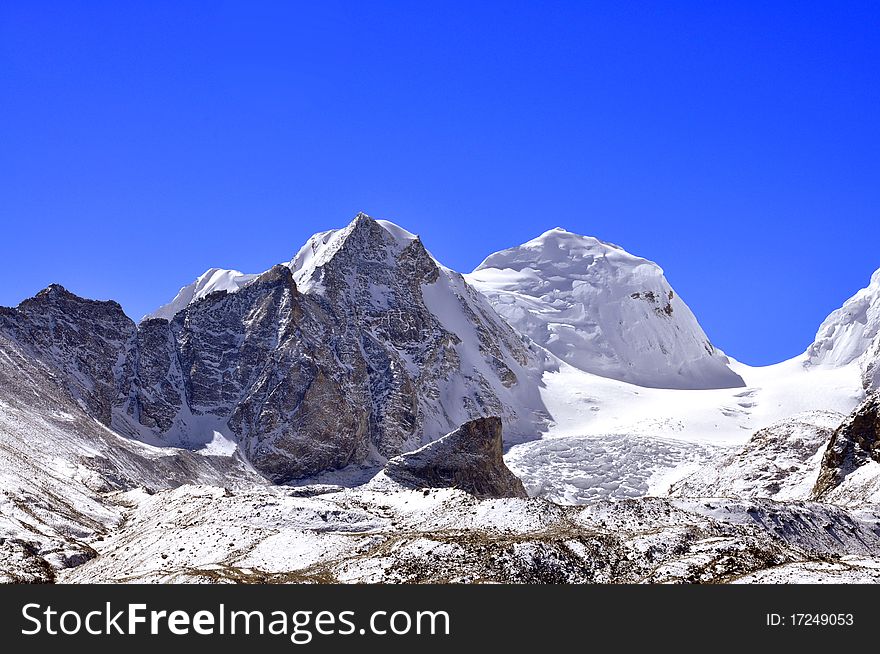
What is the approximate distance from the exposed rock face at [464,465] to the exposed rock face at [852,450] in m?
31.9

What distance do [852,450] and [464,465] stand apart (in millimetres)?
38850

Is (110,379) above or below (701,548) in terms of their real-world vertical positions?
above

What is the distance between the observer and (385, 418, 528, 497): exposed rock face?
114 metres

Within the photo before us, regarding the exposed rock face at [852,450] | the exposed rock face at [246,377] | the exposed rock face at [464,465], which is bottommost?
the exposed rock face at [852,450]

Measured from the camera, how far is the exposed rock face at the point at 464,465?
374ft

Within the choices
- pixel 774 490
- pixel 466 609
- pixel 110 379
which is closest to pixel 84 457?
pixel 110 379

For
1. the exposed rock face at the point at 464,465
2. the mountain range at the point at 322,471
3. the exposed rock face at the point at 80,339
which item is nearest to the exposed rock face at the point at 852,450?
the mountain range at the point at 322,471

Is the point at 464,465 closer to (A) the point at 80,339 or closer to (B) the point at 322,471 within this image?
(B) the point at 322,471

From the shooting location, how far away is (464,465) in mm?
119688

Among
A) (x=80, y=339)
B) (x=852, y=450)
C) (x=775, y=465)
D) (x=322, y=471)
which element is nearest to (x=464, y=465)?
(x=775, y=465)

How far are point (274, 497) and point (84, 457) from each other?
51.1 m

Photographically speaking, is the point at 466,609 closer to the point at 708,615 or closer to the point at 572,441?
the point at 708,615

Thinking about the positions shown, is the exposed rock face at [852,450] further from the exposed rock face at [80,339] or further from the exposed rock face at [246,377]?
the exposed rock face at [80,339]

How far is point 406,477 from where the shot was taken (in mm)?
111938
